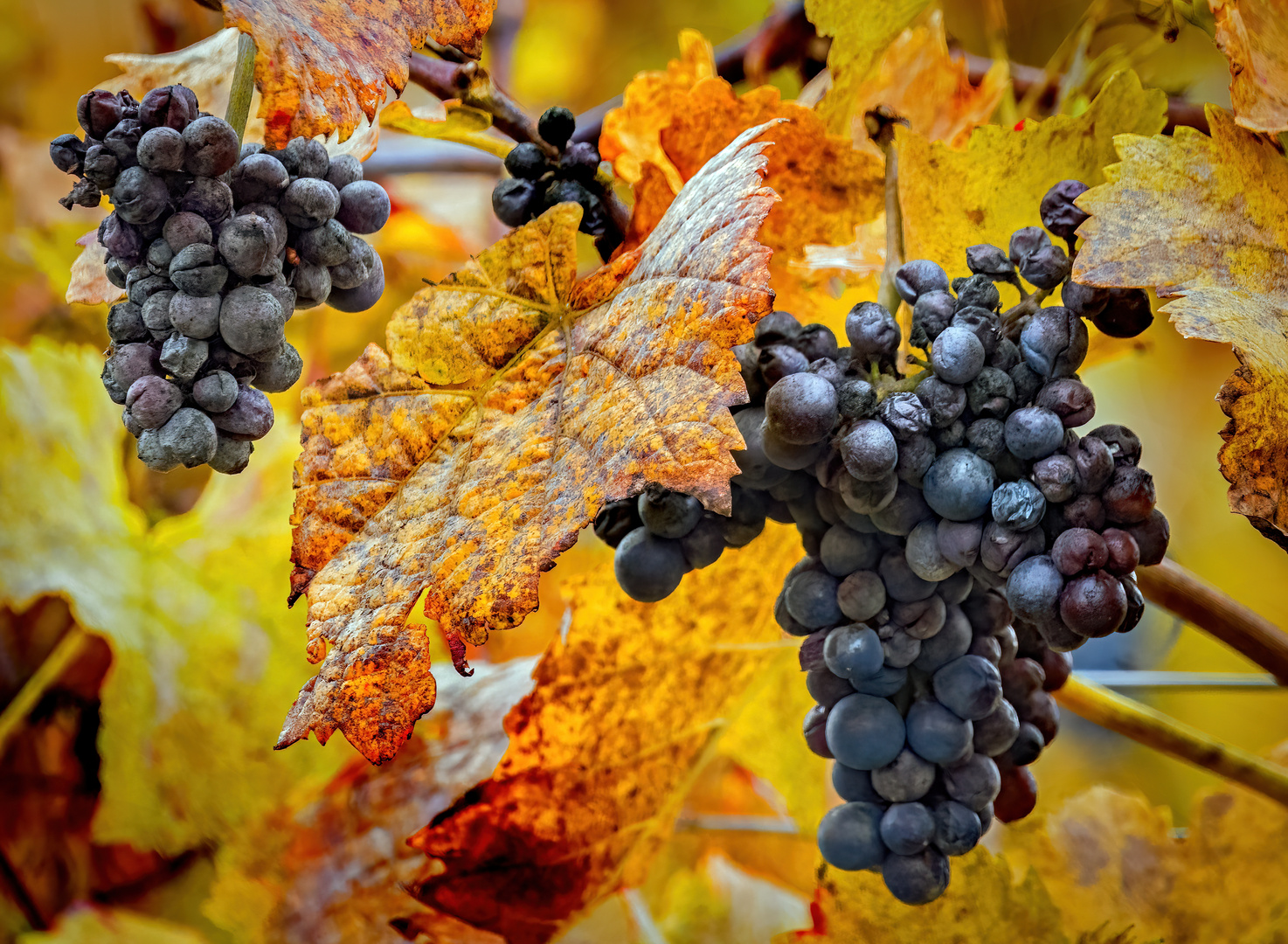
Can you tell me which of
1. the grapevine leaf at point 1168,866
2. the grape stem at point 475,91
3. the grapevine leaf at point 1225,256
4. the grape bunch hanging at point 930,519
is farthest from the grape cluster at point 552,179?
the grapevine leaf at point 1168,866

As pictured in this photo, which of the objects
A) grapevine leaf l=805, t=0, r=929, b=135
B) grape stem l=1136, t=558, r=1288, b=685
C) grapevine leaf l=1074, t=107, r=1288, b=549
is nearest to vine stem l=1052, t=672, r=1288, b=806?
grape stem l=1136, t=558, r=1288, b=685

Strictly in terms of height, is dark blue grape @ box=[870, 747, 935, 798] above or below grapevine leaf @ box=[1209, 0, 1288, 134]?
below

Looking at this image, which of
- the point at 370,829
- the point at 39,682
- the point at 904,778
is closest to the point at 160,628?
the point at 39,682

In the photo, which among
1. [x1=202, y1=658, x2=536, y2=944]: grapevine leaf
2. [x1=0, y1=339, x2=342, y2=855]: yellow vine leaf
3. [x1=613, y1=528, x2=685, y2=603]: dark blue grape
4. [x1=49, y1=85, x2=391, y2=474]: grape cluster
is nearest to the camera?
[x1=49, y1=85, x2=391, y2=474]: grape cluster

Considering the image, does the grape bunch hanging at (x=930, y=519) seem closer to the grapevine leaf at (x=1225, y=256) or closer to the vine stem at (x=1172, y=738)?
the grapevine leaf at (x=1225, y=256)

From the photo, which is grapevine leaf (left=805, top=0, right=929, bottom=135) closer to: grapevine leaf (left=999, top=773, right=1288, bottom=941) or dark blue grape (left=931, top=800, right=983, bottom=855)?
dark blue grape (left=931, top=800, right=983, bottom=855)

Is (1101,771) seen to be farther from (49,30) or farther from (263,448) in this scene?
(49,30)

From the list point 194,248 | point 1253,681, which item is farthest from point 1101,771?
point 194,248
